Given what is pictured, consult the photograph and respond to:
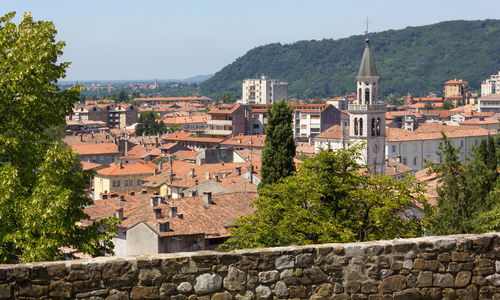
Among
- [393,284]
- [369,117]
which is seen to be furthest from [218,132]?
[393,284]

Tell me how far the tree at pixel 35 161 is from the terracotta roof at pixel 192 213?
18151mm

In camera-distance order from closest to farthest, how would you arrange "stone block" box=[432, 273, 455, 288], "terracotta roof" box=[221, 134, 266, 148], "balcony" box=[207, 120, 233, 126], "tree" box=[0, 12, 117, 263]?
"stone block" box=[432, 273, 455, 288]
"tree" box=[0, 12, 117, 263]
"terracotta roof" box=[221, 134, 266, 148]
"balcony" box=[207, 120, 233, 126]

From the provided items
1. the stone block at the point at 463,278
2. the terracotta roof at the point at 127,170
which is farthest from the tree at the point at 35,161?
the terracotta roof at the point at 127,170

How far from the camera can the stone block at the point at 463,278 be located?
7.29 m

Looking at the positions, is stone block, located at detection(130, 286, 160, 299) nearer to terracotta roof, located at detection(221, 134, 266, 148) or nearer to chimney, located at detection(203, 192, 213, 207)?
chimney, located at detection(203, 192, 213, 207)

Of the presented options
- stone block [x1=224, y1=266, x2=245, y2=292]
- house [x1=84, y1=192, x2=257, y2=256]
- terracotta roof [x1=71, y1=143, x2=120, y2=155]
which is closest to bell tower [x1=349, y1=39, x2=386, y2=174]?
house [x1=84, y1=192, x2=257, y2=256]

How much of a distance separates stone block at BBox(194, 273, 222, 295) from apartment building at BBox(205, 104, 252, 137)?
137008 millimetres

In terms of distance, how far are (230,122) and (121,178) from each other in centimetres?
7042

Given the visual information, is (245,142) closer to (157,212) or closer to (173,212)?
(173,212)

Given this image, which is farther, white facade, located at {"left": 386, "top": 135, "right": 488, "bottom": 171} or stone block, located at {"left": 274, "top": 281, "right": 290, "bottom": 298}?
white facade, located at {"left": 386, "top": 135, "right": 488, "bottom": 171}

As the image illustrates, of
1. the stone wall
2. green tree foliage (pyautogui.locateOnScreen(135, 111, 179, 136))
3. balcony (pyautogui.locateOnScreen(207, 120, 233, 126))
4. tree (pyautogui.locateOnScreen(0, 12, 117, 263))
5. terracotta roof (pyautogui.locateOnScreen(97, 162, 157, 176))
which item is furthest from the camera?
green tree foliage (pyautogui.locateOnScreen(135, 111, 179, 136))

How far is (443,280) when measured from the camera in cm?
727

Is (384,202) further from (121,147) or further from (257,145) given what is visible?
(121,147)

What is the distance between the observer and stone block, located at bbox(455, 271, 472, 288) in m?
7.29
